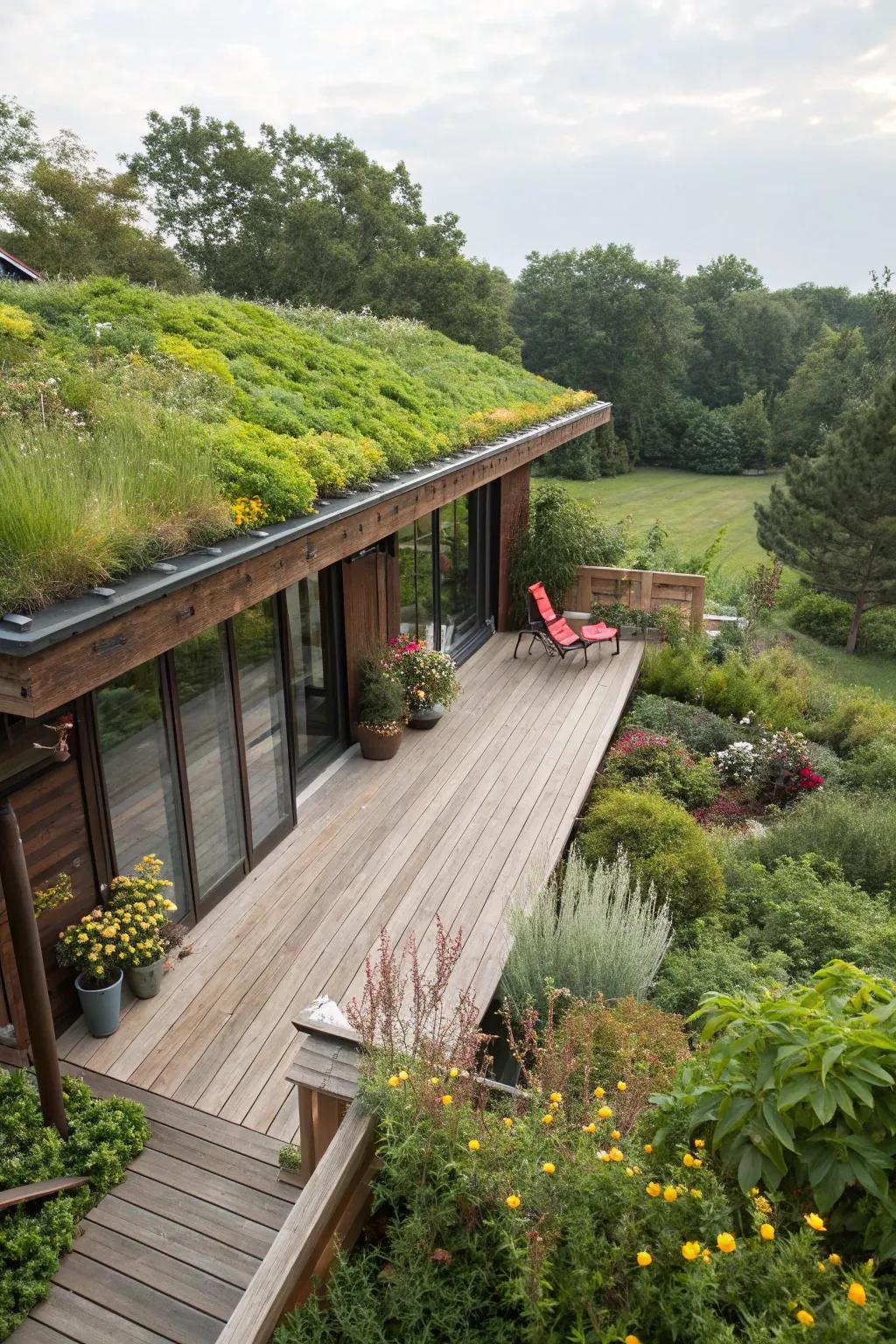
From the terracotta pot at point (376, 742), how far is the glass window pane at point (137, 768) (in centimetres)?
240

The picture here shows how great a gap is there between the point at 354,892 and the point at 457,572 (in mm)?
4847

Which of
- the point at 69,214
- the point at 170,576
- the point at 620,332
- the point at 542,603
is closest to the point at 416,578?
the point at 542,603

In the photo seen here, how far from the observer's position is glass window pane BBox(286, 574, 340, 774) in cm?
567

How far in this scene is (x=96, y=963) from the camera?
3.83 metres

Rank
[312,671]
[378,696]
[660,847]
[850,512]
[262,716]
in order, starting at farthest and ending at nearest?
[850,512]
[378,696]
[312,671]
[660,847]
[262,716]

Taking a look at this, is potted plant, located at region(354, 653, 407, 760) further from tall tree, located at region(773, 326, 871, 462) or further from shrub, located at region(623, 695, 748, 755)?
tall tree, located at region(773, 326, 871, 462)

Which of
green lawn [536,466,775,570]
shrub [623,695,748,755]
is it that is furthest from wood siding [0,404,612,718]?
green lawn [536,466,775,570]

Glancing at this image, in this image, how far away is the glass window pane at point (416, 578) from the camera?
770 cm

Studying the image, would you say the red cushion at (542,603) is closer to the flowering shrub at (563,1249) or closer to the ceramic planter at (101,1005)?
the ceramic planter at (101,1005)

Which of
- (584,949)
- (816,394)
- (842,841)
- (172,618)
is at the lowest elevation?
(842,841)

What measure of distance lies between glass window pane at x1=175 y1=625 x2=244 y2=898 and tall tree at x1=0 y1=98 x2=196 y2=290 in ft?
60.0

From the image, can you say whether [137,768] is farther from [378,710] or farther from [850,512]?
[850,512]

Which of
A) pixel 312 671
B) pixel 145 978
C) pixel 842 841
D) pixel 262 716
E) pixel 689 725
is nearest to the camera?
pixel 145 978

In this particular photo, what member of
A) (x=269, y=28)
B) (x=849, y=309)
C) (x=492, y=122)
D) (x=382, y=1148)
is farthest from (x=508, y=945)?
(x=849, y=309)
